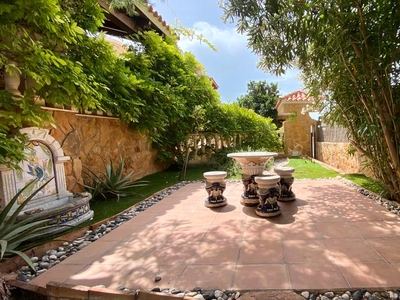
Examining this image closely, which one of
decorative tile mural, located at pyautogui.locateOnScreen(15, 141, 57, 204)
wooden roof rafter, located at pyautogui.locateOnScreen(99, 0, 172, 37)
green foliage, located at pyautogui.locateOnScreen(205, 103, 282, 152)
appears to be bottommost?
decorative tile mural, located at pyautogui.locateOnScreen(15, 141, 57, 204)

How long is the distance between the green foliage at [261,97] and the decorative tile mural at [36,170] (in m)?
17.6

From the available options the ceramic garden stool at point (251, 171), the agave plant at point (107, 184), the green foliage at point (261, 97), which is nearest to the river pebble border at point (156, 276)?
the agave plant at point (107, 184)

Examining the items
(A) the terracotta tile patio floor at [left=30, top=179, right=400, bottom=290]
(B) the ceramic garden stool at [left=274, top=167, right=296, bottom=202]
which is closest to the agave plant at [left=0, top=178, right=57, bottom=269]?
(A) the terracotta tile patio floor at [left=30, top=179, right=400, bottom=290]

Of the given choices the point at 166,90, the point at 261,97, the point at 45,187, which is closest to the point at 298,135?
the point at 166,90

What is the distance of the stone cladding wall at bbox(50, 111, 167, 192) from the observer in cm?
387

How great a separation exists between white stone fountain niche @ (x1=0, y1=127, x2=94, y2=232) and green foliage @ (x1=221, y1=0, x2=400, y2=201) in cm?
333

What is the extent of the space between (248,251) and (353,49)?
9.77 ft

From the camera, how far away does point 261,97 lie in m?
20.3

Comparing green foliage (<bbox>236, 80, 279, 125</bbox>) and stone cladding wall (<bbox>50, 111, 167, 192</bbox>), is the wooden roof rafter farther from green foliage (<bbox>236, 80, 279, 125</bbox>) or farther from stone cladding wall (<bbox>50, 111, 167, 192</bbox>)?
green foliage (<bbox>236, 80, 279, 125</bbox>)

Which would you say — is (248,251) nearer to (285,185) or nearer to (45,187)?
(285,185)

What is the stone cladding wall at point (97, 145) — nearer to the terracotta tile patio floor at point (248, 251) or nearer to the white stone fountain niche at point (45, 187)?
the white stone fountain niche at point (45, 187)

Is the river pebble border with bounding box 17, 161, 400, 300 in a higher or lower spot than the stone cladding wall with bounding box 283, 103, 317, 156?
lower

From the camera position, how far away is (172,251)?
92.0 inches

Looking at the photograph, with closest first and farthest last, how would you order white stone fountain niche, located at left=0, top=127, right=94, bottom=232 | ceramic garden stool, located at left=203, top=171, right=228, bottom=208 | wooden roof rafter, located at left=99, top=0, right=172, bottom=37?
1. white stone fountain niche, located at left=0, top=127, right=94, bottom=232
2. ceramic garden stool, located at left=203, top=171, right=228, bottom=208
3. wooden roof rafter, located at left=99, top=0, right=172, bottom=37
